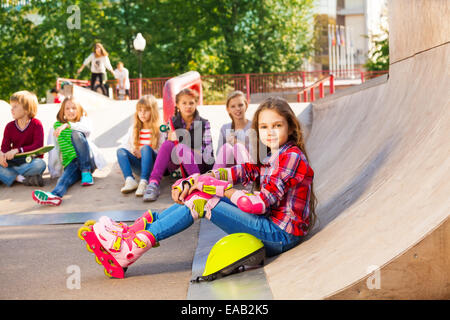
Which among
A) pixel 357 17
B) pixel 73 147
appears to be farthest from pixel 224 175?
pixel 357 17

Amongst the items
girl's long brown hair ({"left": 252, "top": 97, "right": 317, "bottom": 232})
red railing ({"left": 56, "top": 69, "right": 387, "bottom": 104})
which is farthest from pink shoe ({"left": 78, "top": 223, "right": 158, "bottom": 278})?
red railing ({"left": 56, "top": 69, "right": 387, "bottom": 104})

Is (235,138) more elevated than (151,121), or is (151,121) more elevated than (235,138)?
(151,121)

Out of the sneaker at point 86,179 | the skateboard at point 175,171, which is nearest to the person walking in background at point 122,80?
the sneaker at point 86,179

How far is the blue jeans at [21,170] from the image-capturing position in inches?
255

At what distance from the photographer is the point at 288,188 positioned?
9.74ft

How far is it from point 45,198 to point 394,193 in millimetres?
4128

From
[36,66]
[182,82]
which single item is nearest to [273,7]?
[36,66]

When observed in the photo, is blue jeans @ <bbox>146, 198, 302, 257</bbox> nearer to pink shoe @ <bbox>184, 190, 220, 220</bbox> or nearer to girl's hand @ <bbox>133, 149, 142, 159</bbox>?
pink shoe @ <bbox>184, 190, 220, 220</bbox>

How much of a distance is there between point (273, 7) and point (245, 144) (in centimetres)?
2838

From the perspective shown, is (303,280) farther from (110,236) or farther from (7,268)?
(7,268)

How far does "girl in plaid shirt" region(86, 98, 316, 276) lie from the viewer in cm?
290

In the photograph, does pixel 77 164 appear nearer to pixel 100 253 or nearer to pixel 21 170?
pixel 21 170

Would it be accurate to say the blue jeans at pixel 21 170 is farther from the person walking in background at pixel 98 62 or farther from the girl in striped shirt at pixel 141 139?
the person walking in background at pixel 98 62

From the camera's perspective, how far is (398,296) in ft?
7.13
